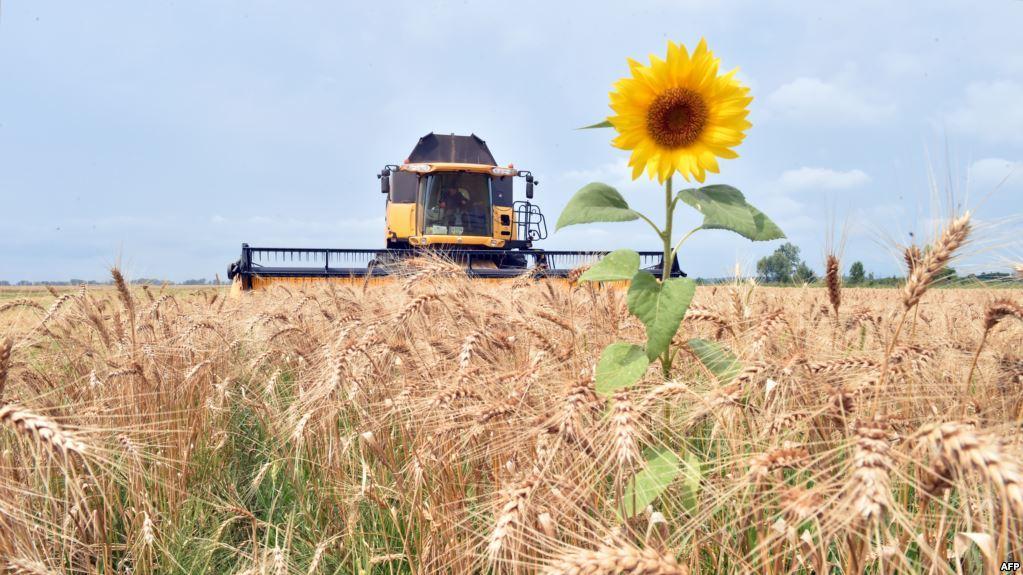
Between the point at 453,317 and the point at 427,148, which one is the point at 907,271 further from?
the point at 427,148

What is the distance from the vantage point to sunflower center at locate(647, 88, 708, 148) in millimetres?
1837

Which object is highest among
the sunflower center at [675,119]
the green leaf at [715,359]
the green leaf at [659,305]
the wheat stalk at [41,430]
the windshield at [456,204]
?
the windshield at [456,204]

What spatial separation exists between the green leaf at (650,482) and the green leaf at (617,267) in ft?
1.58

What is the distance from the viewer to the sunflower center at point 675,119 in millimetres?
1837

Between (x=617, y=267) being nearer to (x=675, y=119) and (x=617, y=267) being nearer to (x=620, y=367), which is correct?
(x=620, y=367)

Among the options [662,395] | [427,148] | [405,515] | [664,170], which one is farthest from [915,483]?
[427,148]

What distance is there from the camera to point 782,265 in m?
7.42

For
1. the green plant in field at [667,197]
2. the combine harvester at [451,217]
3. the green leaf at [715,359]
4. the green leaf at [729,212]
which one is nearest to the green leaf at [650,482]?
the green plant in field at [667,197]

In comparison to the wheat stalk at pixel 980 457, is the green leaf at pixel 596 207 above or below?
above

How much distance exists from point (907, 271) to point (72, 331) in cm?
554

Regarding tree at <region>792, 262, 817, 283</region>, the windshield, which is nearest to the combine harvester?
the windshield

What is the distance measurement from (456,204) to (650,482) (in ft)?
40.0

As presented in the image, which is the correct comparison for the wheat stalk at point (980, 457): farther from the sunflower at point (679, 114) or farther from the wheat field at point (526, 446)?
the sunflower at point (679, 114)

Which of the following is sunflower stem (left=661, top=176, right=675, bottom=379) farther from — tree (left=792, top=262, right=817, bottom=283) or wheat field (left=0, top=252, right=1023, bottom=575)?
tree (left=792, top=262, right=817, bottom=283)
